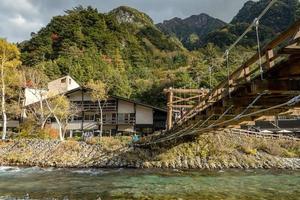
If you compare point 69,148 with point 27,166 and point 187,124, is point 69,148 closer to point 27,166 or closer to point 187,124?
point 27,166

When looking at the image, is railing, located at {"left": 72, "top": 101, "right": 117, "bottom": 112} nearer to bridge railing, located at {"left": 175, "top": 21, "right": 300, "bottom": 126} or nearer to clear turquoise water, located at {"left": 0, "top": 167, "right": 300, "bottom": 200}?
clear turquoise water, located at {"left": 0, "top": 167, "right": 300, "bottom": 200}

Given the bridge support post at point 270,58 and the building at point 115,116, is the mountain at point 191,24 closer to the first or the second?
the building at point 115,116

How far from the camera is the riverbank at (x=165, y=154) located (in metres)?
18.2

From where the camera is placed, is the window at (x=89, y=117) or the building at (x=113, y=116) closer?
the building at (x=113, y=116)

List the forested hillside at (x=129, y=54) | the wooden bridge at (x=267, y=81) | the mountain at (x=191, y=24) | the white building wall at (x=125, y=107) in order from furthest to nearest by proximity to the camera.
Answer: the mountain at (x=191, y=24), the forested hillside at (x=129, y=54), the white building wall at (x=125, y=107), the wooden bridge at (x=267, y=81)

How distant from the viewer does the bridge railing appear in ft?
12.5

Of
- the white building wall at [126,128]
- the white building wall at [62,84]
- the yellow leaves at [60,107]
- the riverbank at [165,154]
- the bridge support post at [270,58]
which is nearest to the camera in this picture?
the bridge support post at [270,58]

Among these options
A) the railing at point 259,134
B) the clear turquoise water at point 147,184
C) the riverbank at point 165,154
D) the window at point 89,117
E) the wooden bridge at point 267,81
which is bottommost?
the clear turquoise water at point 147,184

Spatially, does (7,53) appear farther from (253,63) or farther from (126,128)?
(253,63)

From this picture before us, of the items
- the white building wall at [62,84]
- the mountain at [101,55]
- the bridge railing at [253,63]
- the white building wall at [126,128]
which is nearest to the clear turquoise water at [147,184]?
the bridge railing at [253,63]

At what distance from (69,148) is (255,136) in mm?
12300

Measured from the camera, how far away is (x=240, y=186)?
12266mm

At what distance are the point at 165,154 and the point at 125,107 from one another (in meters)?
11.0

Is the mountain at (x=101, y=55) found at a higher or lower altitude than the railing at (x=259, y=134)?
higher
